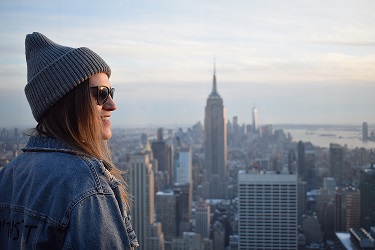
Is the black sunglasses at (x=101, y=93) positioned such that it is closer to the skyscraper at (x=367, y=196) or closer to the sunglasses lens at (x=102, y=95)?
the sunglasses lens at (x=102, y=95)

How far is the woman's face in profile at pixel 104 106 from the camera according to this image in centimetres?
54

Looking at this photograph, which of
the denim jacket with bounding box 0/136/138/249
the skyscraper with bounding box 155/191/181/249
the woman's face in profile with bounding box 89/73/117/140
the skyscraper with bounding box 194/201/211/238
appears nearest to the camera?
the denim jacket with bounding box 0/136/138/249

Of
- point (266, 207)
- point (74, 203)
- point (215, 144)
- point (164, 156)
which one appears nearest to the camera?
point (74, 203)

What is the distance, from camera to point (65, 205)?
454 mm

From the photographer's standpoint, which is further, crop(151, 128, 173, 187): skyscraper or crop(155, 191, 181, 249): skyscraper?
crop(151, 128, 173, 187): skyscraper

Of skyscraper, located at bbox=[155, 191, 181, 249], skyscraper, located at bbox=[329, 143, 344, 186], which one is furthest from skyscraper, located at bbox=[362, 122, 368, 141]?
skyscraper, located at bbox=[155, 191, 181, 249]

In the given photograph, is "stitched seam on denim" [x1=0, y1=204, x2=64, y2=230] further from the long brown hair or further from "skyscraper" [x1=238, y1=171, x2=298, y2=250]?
"skyscraper" [x1=238, y1=171, x2=298, y2=250]

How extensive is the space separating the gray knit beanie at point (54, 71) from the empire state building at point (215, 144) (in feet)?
31.4

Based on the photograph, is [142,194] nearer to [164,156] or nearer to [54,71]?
[164,156]

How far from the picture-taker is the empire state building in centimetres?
1072

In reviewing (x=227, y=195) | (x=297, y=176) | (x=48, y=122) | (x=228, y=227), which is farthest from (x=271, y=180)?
(x=48, y=122)

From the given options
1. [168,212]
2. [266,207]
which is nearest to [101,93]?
[168,212]

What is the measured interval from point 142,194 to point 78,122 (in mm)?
6958

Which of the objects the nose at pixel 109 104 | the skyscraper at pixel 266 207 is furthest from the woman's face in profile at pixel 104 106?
the skyscraper at pixel 266 207
